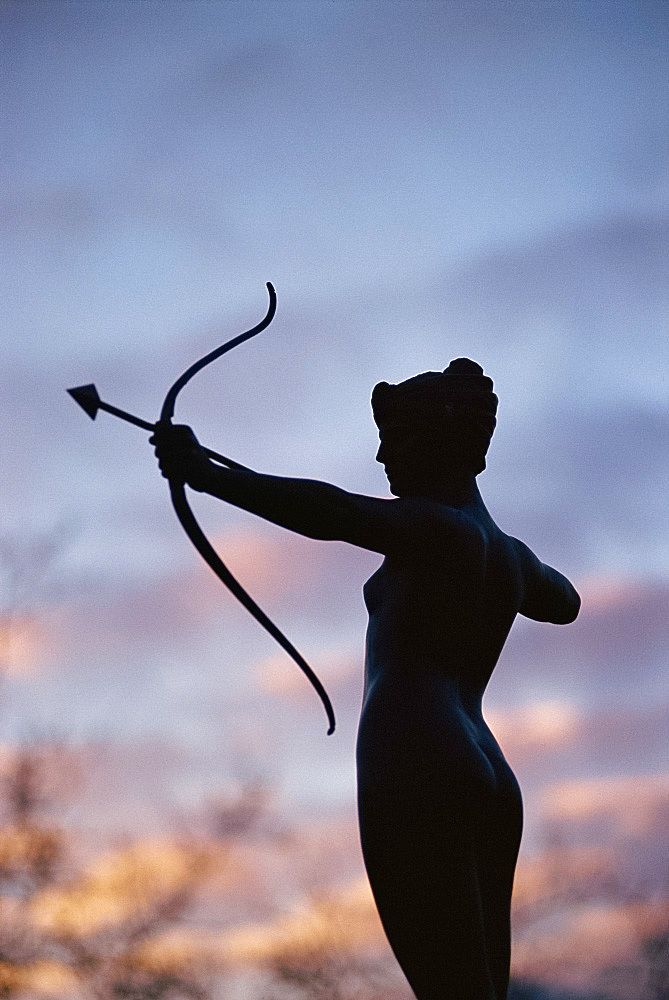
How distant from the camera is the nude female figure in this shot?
5965 mm

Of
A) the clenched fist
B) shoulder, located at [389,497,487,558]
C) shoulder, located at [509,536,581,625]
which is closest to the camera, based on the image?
the clenched fist

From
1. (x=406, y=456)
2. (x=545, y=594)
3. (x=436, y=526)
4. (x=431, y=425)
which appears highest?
(x=431, y=425)

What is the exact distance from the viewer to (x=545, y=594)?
7.11 metres

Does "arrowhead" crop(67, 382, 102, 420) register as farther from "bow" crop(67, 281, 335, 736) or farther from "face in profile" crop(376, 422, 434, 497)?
"face in profile" crop(376, 422, 434, 497)

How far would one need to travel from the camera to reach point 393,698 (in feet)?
20.4

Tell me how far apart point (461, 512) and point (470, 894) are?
1555 mm

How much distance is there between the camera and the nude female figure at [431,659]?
596 cm

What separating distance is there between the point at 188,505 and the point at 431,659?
118cm

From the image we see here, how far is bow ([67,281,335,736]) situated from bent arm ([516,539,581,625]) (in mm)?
1112

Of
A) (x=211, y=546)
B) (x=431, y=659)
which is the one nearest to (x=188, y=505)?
(x=211, y=546)

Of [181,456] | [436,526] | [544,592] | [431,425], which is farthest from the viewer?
[544,592]

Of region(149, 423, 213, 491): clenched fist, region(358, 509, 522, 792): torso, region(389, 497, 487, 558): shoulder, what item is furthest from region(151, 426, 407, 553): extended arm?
region(358, 509, 522, 792): torso

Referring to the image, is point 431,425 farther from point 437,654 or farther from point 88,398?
point 88,398

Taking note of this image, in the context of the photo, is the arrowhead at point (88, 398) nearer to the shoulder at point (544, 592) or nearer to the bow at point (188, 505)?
the bow at point (188, 505)
